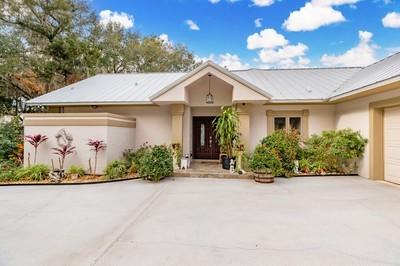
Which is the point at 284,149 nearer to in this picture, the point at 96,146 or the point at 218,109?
the point at 218,109

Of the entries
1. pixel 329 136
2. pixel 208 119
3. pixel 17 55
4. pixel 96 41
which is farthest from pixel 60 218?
pixel 96 41

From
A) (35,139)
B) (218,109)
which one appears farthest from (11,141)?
(218,109)

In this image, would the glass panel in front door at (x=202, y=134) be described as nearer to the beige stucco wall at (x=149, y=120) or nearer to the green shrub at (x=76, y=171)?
the beige stucco wall at (x=149, y=120)

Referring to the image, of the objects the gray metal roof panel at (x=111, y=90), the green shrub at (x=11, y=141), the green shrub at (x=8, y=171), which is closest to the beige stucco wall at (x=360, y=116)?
the gray metal roof panel at (x=111, y=90)

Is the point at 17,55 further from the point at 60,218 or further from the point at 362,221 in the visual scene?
the point at 362,221

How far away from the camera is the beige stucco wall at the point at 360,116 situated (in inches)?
345

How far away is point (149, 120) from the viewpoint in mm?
11883

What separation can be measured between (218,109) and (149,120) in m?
3.64

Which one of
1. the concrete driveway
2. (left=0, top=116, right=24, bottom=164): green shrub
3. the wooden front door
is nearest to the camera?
the concrete driveway

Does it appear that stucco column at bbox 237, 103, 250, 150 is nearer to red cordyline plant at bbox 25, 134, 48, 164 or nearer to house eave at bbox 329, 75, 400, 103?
house eave at bbox 329, 75, 400, 103

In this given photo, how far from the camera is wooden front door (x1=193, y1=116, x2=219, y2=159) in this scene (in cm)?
1248

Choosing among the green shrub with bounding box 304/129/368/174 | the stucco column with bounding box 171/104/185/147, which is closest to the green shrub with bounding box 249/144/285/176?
the green shrub with bounding box 304/129/368/174

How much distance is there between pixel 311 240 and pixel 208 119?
354 inches

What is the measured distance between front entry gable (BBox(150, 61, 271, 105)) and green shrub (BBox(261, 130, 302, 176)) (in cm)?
173
